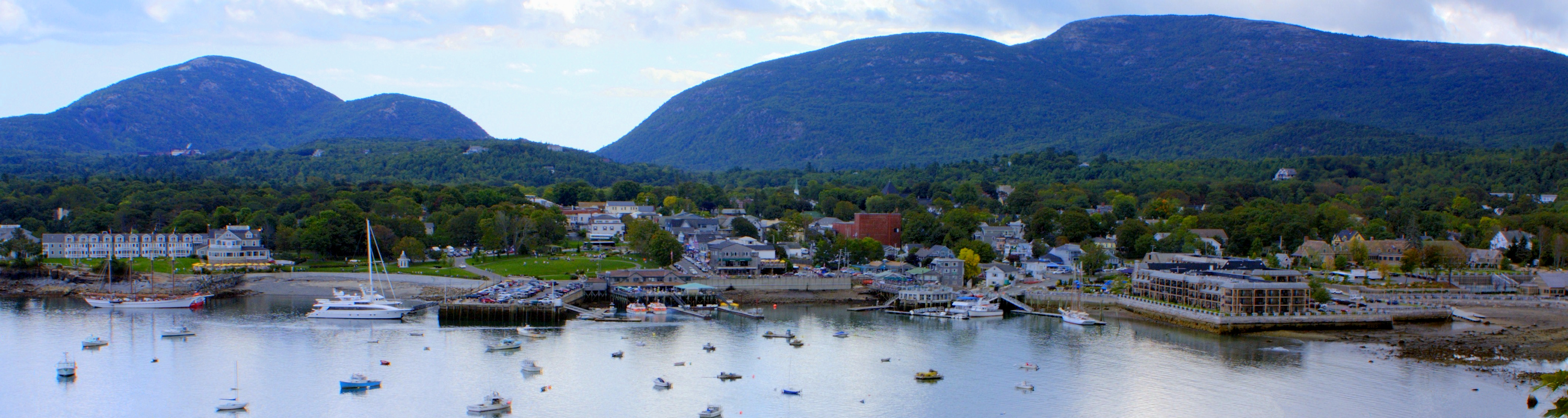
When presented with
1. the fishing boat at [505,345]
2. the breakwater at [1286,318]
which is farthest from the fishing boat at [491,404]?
the breakwater at [1286,318]

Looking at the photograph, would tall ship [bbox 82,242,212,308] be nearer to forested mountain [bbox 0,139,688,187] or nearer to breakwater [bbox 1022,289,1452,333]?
breakwater [bbox 1022,289,1452,333]

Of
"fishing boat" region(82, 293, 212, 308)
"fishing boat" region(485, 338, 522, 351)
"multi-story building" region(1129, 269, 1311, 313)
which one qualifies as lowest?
"fishing boat" region(485, 338, 522, 351)

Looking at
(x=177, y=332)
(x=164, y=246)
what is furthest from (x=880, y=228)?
(x=177, y=332)

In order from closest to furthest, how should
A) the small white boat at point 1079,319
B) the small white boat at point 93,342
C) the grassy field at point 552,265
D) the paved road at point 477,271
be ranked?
the small white boat at point 93,342 → the small white boat at point 1079,319 → the paved road at point 477,271 → the grassy field at point 552,265

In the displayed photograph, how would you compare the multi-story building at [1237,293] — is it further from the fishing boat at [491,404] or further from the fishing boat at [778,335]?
the fishing boat at [491,404]

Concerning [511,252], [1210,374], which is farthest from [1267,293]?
[511,252]

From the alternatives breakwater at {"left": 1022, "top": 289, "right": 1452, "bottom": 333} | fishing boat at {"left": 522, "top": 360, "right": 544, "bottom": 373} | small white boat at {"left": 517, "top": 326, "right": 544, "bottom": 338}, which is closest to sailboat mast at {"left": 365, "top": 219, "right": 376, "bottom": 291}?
small white boat at {"left": 517, "top": 326, "right": 544, "bottom": 338}

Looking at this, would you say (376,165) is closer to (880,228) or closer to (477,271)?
(880,228)

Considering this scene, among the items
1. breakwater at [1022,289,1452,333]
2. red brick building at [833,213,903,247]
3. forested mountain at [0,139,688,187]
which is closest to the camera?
breakwater at [1022,289,1452,333]
